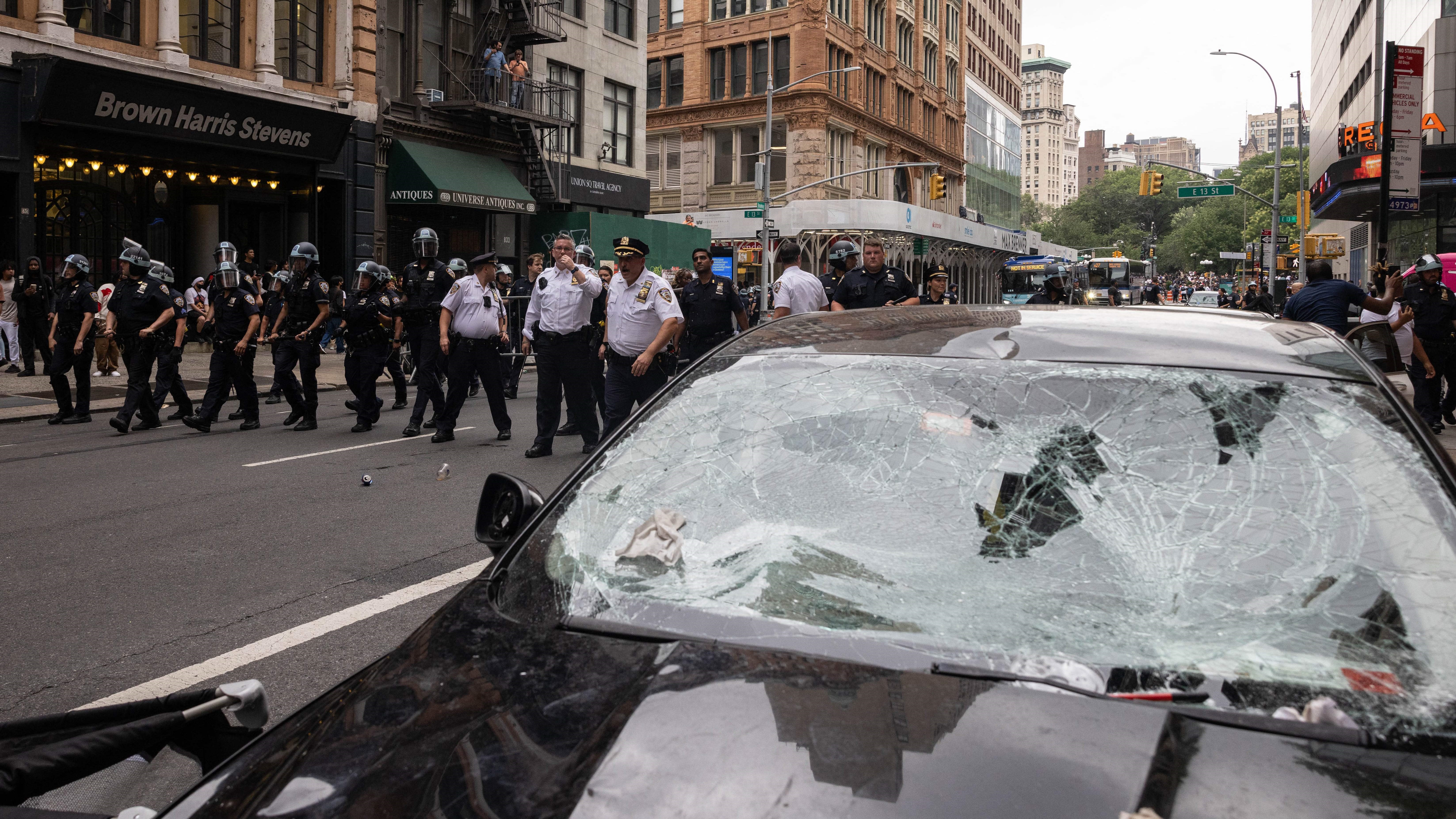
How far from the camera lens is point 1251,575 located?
2.10m

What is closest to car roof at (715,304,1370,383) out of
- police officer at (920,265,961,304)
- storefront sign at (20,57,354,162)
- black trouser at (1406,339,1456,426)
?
police officer at (920,265,961,304)

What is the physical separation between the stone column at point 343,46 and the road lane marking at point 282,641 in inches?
812

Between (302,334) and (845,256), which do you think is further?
(302,334)

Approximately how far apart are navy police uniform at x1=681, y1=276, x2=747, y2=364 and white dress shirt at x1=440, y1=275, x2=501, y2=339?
74.0 inches

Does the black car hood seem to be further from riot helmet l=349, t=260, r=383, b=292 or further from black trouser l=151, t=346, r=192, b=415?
black trouser l=151, t=346, r=192, b=415

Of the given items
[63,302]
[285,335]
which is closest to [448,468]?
[285,335]

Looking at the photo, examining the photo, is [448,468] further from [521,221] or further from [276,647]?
[521,221]

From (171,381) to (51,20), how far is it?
9231 mm

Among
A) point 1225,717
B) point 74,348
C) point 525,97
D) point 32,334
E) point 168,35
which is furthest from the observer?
point 525,97

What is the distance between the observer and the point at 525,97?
1162 inches

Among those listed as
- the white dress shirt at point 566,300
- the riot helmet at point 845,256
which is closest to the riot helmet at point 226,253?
the white dress shirt at point 566,300

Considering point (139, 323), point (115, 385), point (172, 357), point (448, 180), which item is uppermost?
point (448, 180)

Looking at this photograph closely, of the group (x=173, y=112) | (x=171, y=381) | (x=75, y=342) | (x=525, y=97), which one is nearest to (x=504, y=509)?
(x=171, y=381)

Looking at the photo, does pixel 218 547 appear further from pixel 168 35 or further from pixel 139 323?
pixel 168 35
